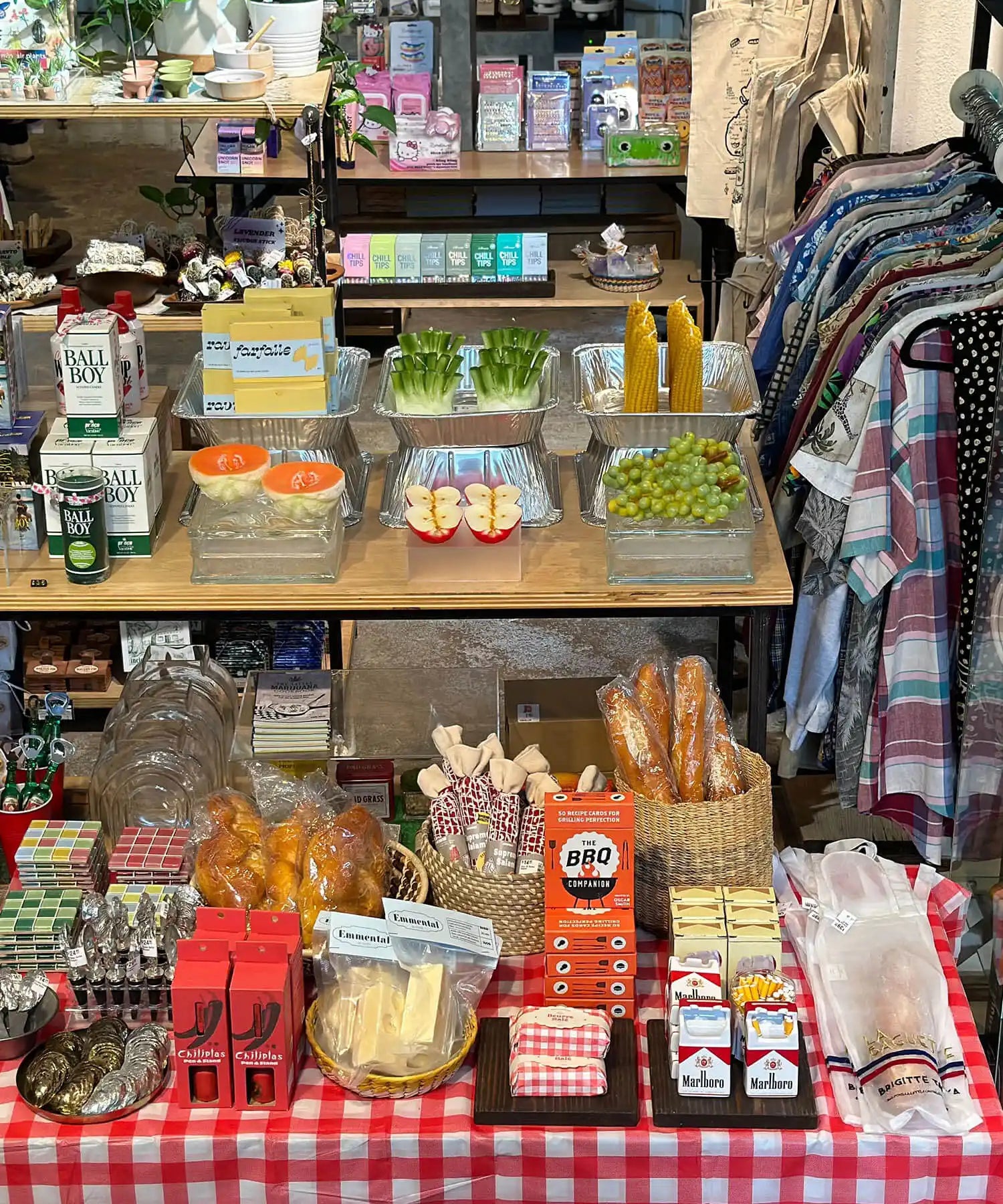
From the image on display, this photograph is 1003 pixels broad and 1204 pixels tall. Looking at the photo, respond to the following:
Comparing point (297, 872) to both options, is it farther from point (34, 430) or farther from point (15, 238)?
point (15, 238)

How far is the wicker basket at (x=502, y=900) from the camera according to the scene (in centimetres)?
276

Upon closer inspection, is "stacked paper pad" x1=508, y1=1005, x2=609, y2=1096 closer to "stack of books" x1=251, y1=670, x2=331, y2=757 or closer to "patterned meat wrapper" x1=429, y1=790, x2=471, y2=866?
"patterned meat wrapper" x1=429, y1=790, x2=471, y2=866

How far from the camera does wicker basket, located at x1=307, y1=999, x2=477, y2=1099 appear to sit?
2484 millimetres

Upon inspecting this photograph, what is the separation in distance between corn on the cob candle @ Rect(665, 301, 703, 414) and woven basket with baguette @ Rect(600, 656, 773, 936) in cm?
52

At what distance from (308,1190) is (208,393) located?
149cm

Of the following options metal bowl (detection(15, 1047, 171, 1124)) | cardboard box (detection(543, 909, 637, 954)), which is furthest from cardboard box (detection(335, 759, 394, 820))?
metal bowl (detection(15, 1047, 171, 1124))

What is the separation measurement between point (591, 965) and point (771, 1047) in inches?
13.4

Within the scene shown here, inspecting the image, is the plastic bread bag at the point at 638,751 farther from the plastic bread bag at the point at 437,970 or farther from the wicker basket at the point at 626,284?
the wicker basket at the point at 626,284

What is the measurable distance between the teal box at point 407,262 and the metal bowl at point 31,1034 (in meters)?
4.56

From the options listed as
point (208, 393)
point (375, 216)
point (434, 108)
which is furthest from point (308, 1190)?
point (434, 108)

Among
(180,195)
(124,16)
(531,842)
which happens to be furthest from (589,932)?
(180,195)

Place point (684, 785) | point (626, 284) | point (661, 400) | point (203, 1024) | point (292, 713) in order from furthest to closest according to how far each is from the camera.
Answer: point (626, 284)
point (292, 713)
point (661, 400)
point (684, 785)
point (203, 1024)

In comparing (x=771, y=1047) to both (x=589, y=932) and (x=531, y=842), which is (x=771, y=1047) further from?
(x=531, y=842)

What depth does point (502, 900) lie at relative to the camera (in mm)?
2773
